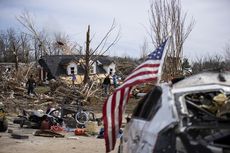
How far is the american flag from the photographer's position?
6422 mm

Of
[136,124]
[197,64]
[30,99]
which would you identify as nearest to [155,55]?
[136,124]

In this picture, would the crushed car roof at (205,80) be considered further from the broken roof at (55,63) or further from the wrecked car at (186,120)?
the broken roof at (55,63)

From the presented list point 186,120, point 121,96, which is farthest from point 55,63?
point 186,120

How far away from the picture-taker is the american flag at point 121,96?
6.42 meters

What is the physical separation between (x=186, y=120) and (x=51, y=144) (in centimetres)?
866

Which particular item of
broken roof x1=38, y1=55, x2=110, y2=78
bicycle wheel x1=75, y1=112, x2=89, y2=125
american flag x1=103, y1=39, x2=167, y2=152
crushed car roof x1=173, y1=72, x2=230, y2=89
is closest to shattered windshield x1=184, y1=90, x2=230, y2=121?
crushed car roof x1=173, y1=72, x2=230, y2=89

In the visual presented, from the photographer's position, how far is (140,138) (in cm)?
474

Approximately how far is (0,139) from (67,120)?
4.02 m

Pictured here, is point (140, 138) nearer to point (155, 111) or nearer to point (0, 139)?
point (155, 111)

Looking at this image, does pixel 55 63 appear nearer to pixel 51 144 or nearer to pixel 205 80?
pixel 51 144

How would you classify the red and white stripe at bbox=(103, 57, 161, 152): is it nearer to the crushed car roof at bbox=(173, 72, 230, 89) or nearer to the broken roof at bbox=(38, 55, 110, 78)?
the crushed car roof at bbox=(173, 72, 230, 89)

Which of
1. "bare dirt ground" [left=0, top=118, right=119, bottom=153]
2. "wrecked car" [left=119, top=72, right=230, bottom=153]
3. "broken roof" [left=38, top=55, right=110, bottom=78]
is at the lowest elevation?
"bare dirt ground" [left=0, top=118, right=119, bottom=153]

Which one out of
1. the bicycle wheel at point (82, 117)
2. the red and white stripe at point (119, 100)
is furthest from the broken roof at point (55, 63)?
the red and white stripe at point (119, 100)

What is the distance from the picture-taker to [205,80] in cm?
510
